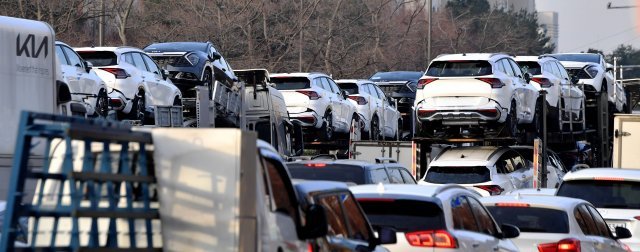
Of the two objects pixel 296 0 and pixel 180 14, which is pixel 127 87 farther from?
pixel 296 0

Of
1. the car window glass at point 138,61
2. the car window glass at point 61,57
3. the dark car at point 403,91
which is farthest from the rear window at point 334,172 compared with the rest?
the dark car at point 403,91

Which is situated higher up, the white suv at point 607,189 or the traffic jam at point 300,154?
the traffic jam at point 300,154

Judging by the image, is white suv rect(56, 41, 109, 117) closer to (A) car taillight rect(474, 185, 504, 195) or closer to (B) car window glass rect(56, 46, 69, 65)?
(B) car window glass rect(56, 46, 69, 65)

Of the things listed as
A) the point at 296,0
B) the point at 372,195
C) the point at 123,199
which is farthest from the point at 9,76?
the point at 296,0

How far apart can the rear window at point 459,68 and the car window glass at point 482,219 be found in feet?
42.6

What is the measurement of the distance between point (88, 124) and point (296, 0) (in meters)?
49.5

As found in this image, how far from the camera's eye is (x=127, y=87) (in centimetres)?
2455

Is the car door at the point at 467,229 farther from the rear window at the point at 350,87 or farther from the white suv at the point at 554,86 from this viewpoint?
the rear window at the point at 350,87

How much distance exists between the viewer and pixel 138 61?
83.4ft

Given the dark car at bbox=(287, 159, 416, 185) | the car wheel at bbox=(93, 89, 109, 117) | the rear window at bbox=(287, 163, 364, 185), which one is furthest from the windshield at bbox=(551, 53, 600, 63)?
the rear window at bbox=(287, 163, 364, 185)

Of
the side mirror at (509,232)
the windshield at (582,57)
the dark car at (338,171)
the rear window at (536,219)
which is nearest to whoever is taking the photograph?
the side mirror at (509,232)

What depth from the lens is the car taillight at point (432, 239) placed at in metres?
11.0

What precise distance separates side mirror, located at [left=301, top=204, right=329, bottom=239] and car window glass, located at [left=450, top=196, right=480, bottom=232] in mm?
3000

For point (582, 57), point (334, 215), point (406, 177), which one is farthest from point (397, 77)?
point (334, 215)
